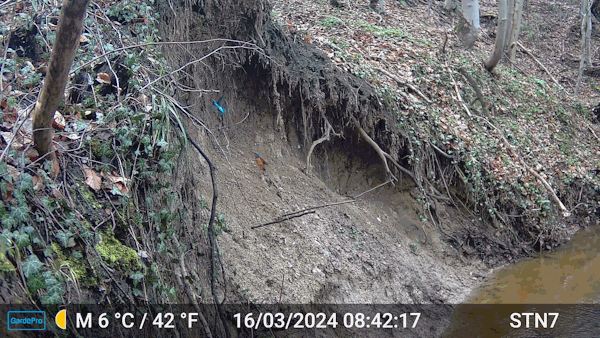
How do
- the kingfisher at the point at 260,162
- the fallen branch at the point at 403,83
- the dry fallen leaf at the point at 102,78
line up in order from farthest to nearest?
the fallen branch at the point at 403,83, the kingfisher at the point at 260,162, the dry fallen leaf at the point at 102,78

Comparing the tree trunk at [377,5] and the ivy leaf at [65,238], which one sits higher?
the tree trunk at [377,5]

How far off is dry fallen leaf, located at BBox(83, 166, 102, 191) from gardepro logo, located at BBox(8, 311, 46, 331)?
0.95 m

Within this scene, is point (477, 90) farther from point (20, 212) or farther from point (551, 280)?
point (20, 212)

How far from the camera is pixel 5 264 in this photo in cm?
214

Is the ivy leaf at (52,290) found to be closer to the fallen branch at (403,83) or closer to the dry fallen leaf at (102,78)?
the dry fallen leaf at (102,78)

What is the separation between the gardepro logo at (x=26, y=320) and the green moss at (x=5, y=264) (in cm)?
24

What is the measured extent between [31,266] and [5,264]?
0.13 meters

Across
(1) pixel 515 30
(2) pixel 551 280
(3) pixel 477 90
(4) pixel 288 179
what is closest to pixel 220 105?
(4) pixel 288 179

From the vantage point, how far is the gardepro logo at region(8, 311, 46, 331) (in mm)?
2004

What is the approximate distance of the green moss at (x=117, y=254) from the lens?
2.70 m

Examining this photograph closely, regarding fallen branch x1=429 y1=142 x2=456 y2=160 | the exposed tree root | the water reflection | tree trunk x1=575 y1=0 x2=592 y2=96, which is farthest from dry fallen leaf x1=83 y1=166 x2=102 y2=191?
tree trunk x1=575 y1=0 x2=592 y2=96

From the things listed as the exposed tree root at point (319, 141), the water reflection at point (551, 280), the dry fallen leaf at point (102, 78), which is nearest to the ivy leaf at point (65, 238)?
the dry fallen leaf at point (102, 78)

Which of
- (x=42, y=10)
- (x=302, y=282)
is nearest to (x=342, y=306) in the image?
(x=302, y=282)

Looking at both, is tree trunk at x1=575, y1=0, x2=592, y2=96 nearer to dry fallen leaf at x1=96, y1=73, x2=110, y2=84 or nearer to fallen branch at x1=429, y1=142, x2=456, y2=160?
fallen branch at x1=429, y1=142, x2=456, y2=160
